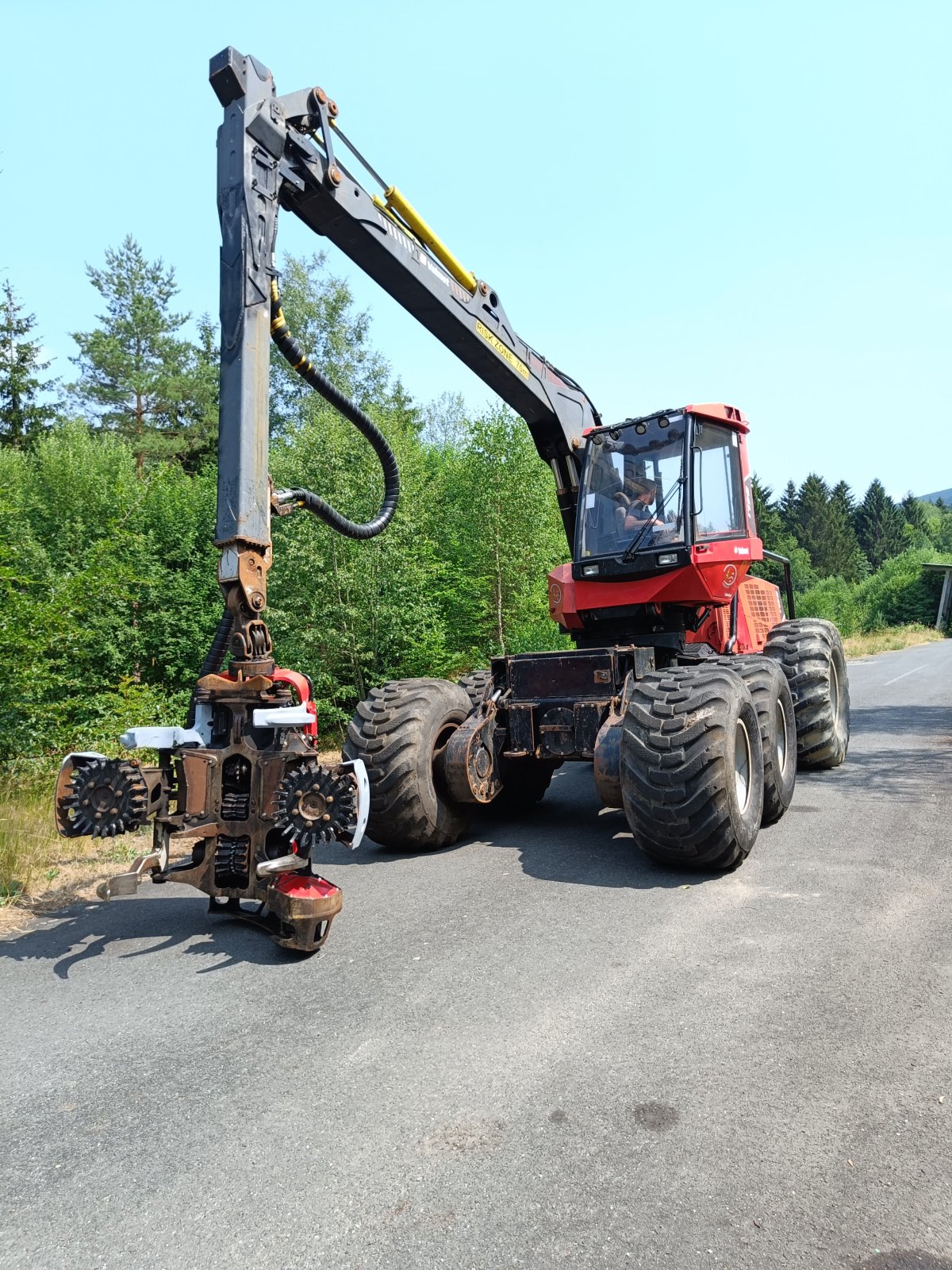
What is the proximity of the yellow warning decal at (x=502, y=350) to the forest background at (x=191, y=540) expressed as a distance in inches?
209

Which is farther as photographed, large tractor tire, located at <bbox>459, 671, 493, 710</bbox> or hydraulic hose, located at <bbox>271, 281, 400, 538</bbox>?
large tractor tire, located at <bbox>459, 671, 493, 710</bbox>

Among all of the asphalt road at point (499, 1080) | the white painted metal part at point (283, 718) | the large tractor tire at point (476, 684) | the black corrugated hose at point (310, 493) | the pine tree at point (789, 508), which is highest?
the pine tree at point (789, 508)

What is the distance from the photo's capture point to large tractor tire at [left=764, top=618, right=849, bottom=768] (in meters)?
8.71

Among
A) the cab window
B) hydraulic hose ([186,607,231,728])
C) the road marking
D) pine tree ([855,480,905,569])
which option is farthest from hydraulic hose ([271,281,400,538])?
pine tree ([855,480,905,569])

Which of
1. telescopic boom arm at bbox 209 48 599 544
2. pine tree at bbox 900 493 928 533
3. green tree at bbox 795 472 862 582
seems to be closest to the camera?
telescopic boom arm at bbox 209 48 599 544

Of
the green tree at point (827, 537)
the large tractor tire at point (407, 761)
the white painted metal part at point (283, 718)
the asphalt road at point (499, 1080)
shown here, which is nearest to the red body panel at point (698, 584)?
the large tractor tire at point (407, 761)

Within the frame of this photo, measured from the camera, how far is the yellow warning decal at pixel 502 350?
7.17 metres

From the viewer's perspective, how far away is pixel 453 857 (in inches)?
248

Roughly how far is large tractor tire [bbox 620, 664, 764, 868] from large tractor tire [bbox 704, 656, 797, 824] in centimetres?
80

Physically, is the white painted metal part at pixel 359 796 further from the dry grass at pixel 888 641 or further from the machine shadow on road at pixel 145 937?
the dry grass at pixel 888 641

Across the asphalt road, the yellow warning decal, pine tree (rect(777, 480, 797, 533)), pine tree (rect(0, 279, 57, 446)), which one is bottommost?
the asphalt road

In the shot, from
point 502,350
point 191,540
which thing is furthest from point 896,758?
point 191,540

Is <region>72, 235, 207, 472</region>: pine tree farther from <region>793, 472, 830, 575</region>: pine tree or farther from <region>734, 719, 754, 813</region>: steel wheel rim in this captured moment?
<region>793, 472, 830, 575</region>: pine tree

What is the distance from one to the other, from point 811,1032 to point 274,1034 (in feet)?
6.77
